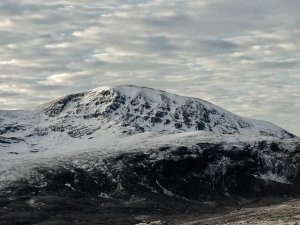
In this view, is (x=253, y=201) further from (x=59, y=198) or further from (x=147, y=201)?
(x=59, y=198)

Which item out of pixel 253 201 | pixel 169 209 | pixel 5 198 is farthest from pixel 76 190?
pixel 253 201

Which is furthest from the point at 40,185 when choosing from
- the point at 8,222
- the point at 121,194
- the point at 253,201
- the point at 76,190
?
the point at 253,201

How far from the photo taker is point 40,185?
655 feet

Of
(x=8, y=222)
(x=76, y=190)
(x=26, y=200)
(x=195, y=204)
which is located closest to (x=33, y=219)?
(x=8, y=222)

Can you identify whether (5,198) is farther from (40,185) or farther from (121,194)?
(121,194)

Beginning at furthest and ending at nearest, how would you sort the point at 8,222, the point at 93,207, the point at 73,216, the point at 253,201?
the point at 253,201
the point at 93,207
the point at 73,216
the point at 8,222

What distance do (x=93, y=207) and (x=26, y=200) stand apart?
22285mm

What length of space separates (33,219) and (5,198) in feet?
93.9

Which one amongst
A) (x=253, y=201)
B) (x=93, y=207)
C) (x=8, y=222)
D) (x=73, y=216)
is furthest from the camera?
(x=253, y=201)

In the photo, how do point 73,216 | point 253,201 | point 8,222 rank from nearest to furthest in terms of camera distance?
point 8,222, point 73,216, point 253,201

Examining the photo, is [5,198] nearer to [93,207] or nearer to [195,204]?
[93,207]

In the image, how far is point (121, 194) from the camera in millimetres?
194750

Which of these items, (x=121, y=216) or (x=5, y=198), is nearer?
(x=121, y=216)

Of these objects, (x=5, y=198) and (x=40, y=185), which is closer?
(x=5, y=198)
